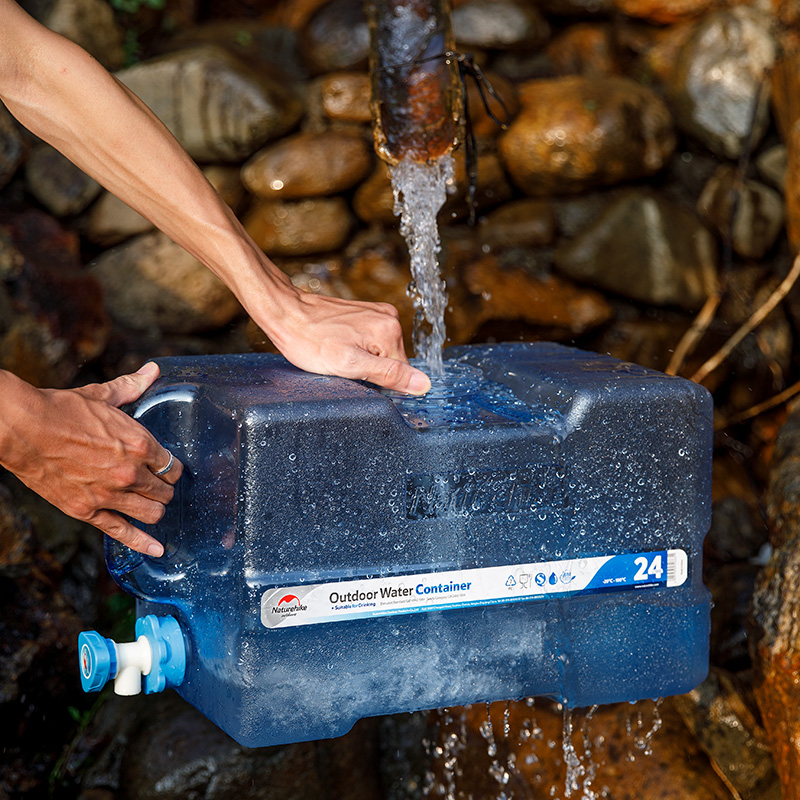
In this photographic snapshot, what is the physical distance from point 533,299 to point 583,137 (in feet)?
2.90

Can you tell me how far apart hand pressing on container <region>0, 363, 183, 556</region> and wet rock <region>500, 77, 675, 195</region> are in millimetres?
3816

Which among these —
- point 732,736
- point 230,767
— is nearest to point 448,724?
point 230,767

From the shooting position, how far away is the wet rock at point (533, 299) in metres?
4.61

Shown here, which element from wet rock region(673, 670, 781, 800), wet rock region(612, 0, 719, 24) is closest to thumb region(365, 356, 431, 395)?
wet rock region(673, 670, 781, 800)

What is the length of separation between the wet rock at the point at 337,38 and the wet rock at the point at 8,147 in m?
1.59

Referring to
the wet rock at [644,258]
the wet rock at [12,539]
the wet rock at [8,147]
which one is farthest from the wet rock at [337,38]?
the wet rock at [12,539]

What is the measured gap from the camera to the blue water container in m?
1.37

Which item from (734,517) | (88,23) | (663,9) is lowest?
(734,517)

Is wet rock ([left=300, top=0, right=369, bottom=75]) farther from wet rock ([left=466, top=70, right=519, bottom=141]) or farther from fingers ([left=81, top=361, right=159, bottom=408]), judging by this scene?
fingers ([left=81, top=361, right=159, bottom=408])

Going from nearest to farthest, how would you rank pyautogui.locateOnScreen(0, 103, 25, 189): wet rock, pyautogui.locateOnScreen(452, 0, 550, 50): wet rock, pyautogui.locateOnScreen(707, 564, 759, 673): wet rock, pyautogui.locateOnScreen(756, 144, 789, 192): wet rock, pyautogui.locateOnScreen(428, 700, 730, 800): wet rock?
pyautogui.locateOnScreen(428, 700, 730, 800): wet rock → pyautogui.locateOnScreen(707, 564, 759, 673): wet rock → pyautogui.locateOnScreen(0, 103, 25, 189): wet rock → pyautogui.locateOnScreen(756, 144, 789, 192): wet rock → pyautogui.locateOnScreen(452, 0, 550, 50): wet rock

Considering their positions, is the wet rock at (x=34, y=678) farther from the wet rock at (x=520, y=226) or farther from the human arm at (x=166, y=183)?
the wet rock at (x=520, y=226)

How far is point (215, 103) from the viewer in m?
4.80

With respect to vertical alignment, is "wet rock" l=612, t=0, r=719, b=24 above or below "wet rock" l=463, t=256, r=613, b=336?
above

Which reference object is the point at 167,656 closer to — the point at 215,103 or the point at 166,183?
the point at 166,183
